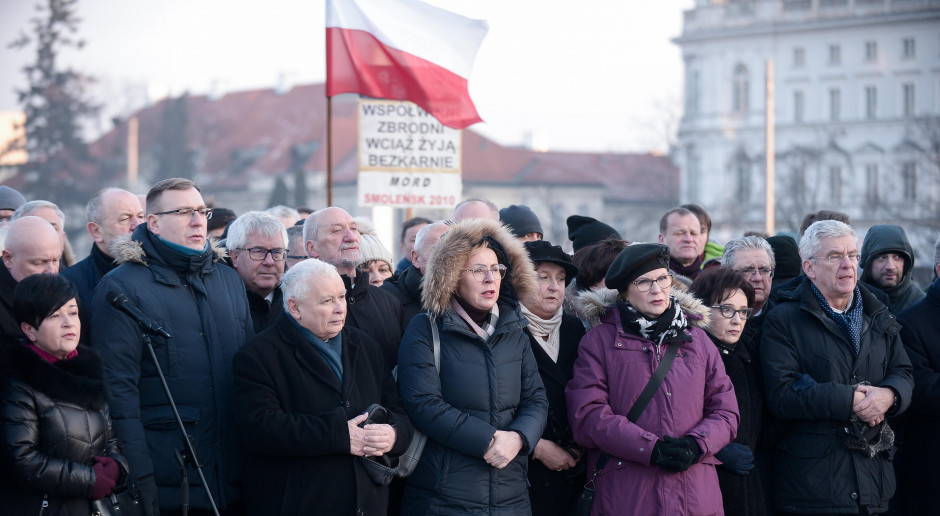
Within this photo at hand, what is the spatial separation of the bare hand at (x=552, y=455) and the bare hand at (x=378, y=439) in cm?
97

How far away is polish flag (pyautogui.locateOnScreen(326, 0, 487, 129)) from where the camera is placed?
10.1 metres

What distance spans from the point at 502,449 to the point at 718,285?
1774 mm

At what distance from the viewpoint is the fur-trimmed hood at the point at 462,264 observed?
6582 mm

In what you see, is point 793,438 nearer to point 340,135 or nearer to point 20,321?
point 20,321

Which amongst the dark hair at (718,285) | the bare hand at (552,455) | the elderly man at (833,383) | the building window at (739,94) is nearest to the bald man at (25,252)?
the bare hand at (552,455)

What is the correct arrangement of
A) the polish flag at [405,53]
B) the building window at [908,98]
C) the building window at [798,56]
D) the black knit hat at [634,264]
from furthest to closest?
1. the building window at [798,56]
2. the building window at [908,98]
3. the polish flag at [405,53]
4. the black knit hat at [634,264]

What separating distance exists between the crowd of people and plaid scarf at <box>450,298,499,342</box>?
0.04 ft

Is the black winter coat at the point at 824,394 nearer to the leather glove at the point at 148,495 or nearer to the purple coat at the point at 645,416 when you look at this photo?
the purple coat at the point at 645,416

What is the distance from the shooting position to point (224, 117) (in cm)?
8962

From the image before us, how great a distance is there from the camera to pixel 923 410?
737cm

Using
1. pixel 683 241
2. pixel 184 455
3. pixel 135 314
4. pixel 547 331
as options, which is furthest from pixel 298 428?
pixel 683 241

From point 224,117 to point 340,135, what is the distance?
43.6 ft

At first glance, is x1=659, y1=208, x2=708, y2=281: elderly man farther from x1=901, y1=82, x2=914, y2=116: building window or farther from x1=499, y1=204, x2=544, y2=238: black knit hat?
x1=901, y1=82, x2=914, y2=116: building window

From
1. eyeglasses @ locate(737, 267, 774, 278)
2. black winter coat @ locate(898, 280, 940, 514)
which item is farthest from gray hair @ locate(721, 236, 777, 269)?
black winter coat @ locate(898, 280, 940, 514)
